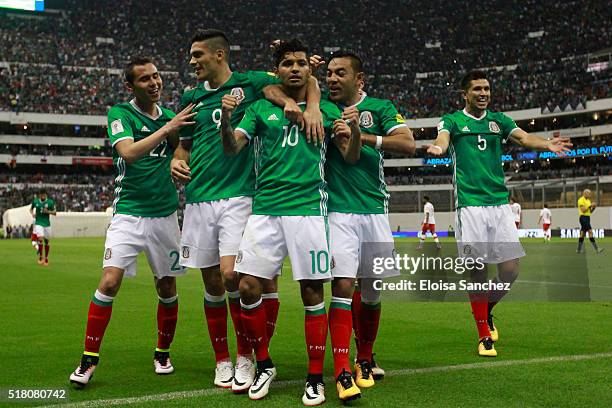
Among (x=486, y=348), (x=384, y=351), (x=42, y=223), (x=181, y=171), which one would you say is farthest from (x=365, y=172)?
(x=42, y=223)

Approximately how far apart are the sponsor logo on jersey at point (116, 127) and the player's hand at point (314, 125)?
166cm

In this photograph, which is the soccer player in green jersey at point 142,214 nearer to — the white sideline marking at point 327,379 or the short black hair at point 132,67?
the short black hair at point 132,67

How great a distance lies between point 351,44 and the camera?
7288 cm

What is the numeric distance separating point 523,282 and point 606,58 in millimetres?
50134

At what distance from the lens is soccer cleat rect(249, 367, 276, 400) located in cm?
484

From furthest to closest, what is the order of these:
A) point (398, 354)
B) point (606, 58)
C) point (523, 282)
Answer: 1. point (606, 58)
2. point (523, 282)
3. point (398, 354)

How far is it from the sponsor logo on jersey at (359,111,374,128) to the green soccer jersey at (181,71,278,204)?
792 mm

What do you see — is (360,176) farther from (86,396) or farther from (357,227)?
(86,396)

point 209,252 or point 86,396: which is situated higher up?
point 209,252

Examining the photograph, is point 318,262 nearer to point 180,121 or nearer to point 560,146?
point 180,121

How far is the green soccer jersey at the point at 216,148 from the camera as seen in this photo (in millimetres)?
5461

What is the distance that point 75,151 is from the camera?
68.2 metres

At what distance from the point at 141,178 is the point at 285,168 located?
1.55 meters

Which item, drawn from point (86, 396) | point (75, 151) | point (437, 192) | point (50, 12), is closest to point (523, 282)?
point (86, 396)
